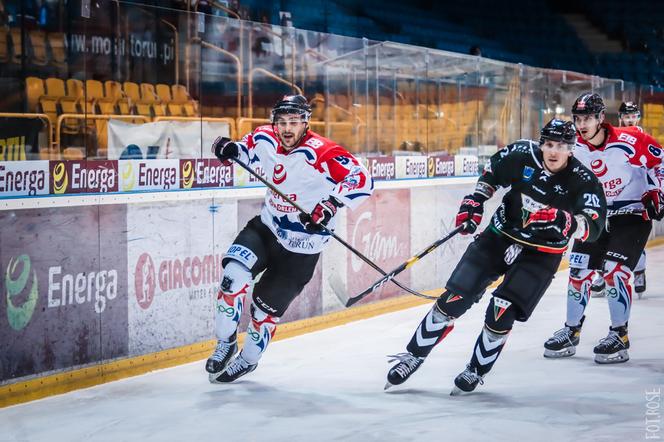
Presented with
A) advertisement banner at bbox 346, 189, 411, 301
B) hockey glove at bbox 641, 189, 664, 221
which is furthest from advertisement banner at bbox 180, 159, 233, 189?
hockey glove at bbox 641, 189, 664, 221

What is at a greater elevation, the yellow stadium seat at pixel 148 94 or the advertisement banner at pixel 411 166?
the yellow stadium seat at pixel 148 94

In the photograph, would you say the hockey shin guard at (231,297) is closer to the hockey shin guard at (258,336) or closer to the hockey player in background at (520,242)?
the hockey shin guard at (258,336)

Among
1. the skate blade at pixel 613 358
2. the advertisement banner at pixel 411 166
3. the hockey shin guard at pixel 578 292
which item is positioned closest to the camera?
the skate blade at pixel 613 358

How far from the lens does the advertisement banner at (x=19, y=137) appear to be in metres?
4.46

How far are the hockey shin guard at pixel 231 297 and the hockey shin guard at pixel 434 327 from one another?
2.79 feet

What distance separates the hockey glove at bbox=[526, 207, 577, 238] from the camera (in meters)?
4.42

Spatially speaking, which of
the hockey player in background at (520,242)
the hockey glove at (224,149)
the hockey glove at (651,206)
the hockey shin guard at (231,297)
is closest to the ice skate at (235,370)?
the hockey shin guard at (231,297)

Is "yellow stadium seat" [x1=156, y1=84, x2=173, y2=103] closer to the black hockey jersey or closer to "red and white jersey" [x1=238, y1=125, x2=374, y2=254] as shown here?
"red and white jersey" [x1=238, y1=125, x2=374, y2=254]

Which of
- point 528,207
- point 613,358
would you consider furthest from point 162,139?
point 613,358

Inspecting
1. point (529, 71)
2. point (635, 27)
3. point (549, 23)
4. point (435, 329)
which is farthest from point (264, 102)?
point (635, 27)

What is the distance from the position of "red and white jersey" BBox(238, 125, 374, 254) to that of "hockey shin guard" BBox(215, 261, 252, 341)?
291mm

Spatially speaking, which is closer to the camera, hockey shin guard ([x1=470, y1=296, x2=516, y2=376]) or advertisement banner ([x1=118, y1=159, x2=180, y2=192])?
hockey shin guard ([x1=470, y1=296, x2=516, y2=376])

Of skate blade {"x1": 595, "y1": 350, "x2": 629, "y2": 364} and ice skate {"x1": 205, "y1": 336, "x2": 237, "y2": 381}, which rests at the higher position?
ice skate {"x1": 205, "y1": 336, "x2": 237, "y2": 381}

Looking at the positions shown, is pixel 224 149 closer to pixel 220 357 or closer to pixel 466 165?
pixel 220 357
